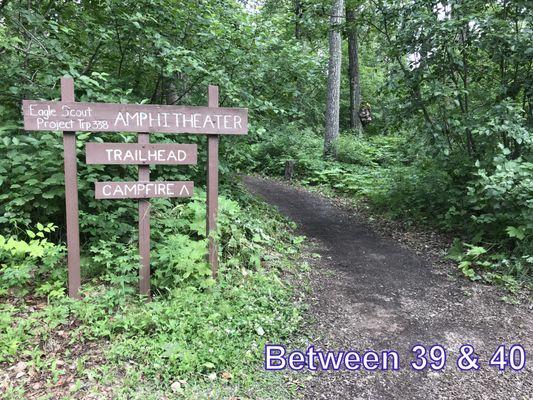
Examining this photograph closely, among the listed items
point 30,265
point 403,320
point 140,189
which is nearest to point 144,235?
point 140,189

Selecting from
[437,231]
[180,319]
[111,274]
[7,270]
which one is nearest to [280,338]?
[180,319]

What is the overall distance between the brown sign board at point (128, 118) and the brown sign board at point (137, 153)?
16 cm

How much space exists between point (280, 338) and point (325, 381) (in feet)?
2.06

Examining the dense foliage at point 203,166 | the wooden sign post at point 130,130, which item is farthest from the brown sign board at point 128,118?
the dense foliage at point 203,166

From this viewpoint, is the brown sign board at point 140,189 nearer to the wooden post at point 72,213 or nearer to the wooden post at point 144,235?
the wooden post at point 144,235

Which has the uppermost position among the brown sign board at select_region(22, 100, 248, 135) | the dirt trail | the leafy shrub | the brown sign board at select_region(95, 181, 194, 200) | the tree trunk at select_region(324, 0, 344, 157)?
the tree trunk at select_region(324, 0, 344, 157)

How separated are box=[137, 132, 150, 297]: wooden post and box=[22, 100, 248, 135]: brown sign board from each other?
7.5 inches

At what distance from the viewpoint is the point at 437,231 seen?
7156mm

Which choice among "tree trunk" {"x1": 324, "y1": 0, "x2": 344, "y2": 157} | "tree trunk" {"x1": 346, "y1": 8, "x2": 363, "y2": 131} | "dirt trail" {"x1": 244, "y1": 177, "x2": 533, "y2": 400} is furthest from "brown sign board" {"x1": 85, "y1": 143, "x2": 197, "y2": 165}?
"tree trunk" {"x1": 346, "y1": 8, "x2": 363, "y2": 131}

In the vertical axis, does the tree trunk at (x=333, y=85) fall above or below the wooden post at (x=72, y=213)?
above

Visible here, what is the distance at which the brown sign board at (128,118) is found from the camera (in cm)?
381

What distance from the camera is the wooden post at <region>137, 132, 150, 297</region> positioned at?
4188 millimetres

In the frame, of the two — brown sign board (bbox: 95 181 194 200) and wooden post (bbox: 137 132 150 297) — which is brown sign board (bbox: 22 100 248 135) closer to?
wooden post (bbox: 137 132 150 297)

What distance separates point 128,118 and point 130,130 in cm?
12
